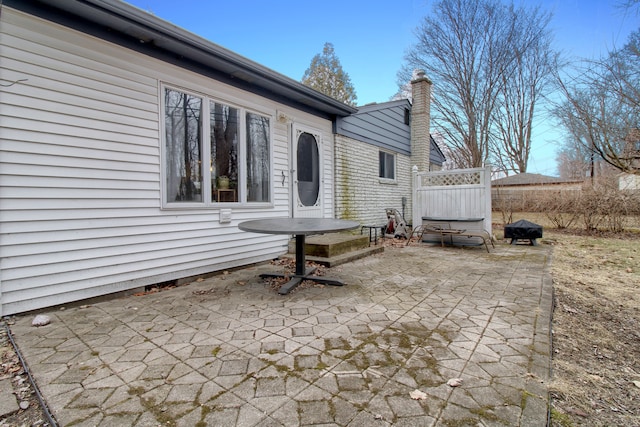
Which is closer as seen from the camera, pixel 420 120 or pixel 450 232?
pixel 450 232

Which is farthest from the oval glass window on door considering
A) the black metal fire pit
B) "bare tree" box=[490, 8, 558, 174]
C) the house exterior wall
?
"bare tree" box=[490, 8, 558, 174]

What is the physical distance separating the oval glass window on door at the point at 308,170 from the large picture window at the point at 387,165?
276 centimetres

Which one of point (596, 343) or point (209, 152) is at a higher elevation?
point (209, 152)

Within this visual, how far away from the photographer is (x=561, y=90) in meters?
10.8

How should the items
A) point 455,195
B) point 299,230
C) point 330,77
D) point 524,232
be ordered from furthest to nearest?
point 330,77 → point 455,195 → point 524,232 → point 299,230

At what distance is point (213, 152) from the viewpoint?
4.22 m

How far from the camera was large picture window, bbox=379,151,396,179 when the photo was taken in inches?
328

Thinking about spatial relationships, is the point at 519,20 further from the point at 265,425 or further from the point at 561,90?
the point at 265,425

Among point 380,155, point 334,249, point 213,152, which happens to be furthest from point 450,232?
point 213,152

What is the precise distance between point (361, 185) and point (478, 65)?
11972 mm

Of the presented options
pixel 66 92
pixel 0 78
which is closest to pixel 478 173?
pixel 66 92

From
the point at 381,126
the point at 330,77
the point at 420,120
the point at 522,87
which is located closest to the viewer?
the point at 381,126

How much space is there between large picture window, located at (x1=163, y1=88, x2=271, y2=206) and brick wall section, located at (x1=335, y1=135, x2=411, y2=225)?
81.3 inches

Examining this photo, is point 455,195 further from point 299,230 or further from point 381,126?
point 299,230
